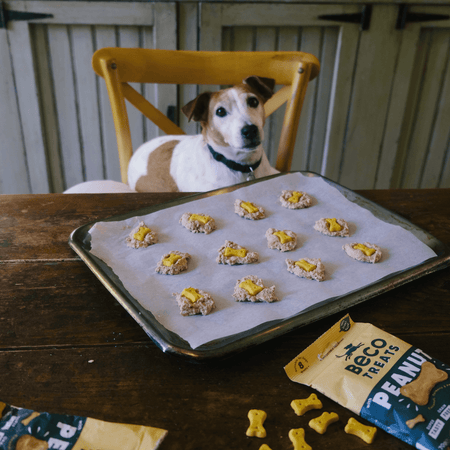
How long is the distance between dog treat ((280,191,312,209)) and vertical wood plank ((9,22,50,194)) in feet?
5.77

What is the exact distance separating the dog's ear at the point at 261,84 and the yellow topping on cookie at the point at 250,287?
88cm

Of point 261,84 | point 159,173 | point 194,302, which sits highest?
point 261,84

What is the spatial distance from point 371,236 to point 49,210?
68 cm

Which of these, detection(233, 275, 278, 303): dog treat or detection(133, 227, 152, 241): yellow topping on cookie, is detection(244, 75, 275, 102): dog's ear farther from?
detection(233, 275, 278, 303): dog treat

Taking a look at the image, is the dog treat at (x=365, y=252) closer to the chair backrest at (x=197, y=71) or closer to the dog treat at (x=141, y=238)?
the dog treat at (x=141, y=238)

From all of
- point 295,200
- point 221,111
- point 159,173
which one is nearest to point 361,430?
point 295,200

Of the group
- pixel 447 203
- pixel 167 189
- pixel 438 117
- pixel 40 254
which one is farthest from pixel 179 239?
pixel 438 117

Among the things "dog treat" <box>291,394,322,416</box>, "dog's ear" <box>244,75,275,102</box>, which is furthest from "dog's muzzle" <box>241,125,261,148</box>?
"dog treat" <box>291,394,322,416</box>

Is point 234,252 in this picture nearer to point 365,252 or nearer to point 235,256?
point 235,256

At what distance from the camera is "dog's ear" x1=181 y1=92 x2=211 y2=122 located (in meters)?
1.36

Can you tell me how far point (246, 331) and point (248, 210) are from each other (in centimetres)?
35

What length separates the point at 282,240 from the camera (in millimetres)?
799

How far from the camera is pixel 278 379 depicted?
0.53 m

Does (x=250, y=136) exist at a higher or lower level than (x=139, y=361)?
higher
